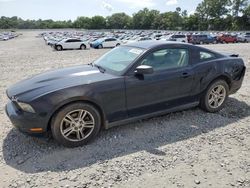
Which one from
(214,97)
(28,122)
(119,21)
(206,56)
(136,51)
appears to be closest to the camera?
(28,122)

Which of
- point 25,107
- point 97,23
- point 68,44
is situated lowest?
point 68,44

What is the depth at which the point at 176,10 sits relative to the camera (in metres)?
119

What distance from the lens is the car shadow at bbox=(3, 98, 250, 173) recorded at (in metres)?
3.48

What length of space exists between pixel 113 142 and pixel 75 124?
0.66 metres

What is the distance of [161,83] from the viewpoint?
14.3 feet

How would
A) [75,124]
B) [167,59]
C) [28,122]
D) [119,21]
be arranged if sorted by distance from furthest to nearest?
[119,21], [167,59], [75,124], [28,122]

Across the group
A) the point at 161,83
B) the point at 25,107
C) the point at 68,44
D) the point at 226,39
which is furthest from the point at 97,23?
the point at 25,107

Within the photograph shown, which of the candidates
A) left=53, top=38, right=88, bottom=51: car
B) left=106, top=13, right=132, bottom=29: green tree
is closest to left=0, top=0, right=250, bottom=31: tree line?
left=106, top=13, right=132, bottom=29: green tree

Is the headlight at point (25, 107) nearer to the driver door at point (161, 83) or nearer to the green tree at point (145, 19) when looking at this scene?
the driver door at point (161, 83)

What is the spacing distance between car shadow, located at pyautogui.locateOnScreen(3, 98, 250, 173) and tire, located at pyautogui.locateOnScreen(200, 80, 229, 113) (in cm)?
14

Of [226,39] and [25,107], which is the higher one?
[25,107]

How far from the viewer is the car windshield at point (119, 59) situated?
4277 mm

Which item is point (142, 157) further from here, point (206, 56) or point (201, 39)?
point (201, 39)

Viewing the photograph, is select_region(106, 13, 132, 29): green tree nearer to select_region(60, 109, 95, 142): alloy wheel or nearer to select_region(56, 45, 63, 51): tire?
select_region(56, 45, 63, 51): tire
